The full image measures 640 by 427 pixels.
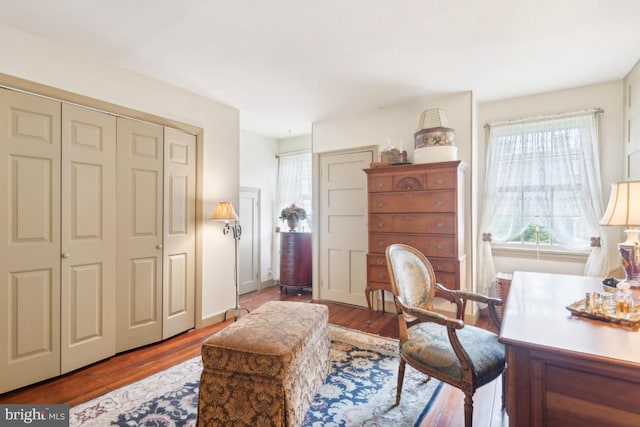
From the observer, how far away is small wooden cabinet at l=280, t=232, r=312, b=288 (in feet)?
15.3

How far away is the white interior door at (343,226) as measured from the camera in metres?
3.97

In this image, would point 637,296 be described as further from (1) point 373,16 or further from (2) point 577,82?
(2) point 577,82

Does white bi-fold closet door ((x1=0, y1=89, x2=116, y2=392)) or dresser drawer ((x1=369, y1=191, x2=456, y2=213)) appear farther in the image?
dresser drawer ((x1=369, y1=191, x2=456, y2=213))

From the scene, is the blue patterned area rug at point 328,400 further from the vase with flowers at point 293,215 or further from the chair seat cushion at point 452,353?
the vase with flowers at point 293,215

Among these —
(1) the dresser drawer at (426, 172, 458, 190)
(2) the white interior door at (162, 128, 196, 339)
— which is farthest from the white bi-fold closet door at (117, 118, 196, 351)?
(1) the dresser drawer at (426, 172, 458, 190)

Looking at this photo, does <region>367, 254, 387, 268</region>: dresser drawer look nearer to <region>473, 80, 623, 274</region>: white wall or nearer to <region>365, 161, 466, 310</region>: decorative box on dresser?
<region>365, 161, 466, 310</region>: decorative box on dresser

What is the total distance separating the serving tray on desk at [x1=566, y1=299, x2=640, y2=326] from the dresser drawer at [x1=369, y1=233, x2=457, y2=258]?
163cm

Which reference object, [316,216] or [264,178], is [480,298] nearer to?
[316,216]

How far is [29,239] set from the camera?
2150mm

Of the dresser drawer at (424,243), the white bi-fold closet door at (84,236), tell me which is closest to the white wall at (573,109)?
the dresser drawer at (424,243)

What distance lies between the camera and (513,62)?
2.63 metres

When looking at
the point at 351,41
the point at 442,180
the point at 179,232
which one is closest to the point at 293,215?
the point at 179,232

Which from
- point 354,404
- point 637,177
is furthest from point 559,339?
point 637,177

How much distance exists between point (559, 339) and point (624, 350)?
164 mm
